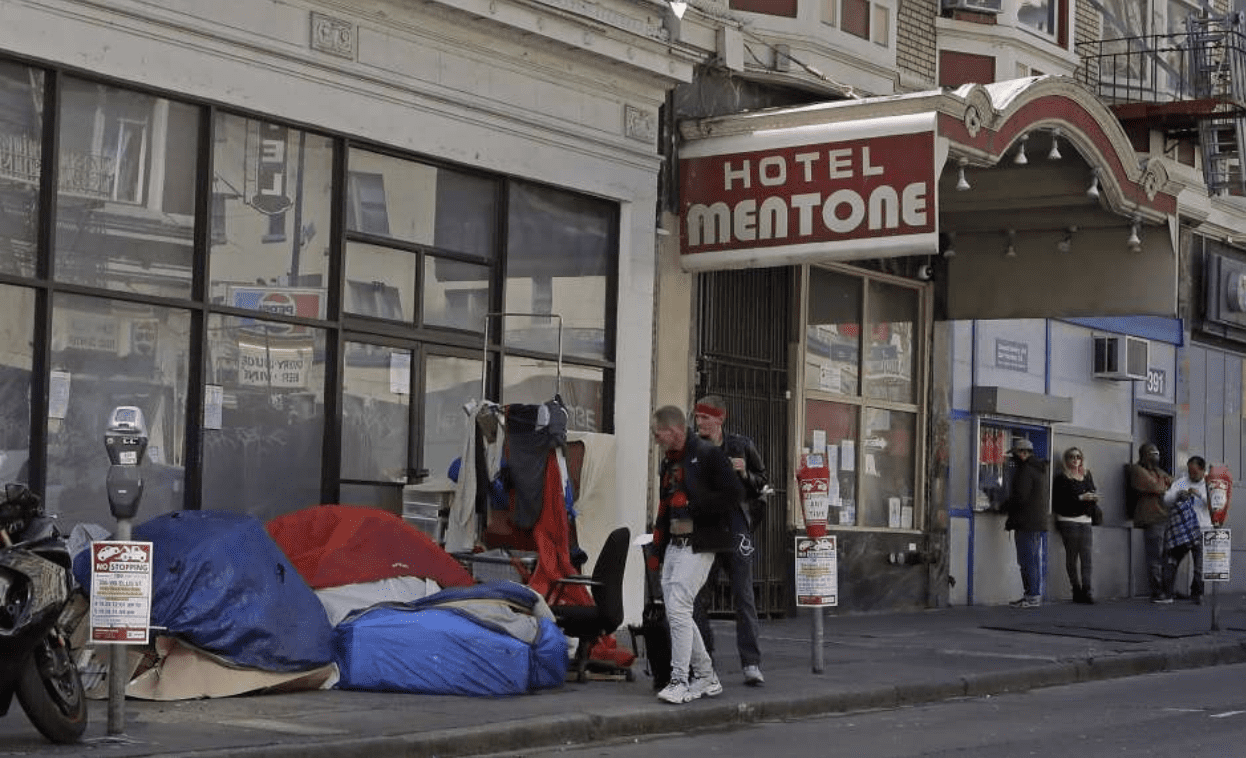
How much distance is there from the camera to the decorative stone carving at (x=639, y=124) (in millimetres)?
17234

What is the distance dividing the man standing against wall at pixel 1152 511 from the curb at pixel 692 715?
6750mm

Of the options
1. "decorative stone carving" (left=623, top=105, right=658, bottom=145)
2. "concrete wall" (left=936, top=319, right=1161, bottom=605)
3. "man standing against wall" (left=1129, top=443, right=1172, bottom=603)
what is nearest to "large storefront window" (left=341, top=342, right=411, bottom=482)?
"decorative stone carving" (left=623, top=105, right=658, bottom=145)

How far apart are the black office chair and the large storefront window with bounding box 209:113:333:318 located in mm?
2919

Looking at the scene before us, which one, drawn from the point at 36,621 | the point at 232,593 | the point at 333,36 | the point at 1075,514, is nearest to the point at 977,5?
the point at 1075,514

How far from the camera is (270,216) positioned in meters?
14.2

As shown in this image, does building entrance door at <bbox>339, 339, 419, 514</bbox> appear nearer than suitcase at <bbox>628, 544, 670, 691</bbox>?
No

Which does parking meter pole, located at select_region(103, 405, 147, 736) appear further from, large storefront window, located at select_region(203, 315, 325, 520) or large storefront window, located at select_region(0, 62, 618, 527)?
large storefront window, located at select_region(203, 315, 325, 520)

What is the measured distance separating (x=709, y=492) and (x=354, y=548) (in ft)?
7.63

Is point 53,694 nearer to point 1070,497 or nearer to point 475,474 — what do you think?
point 475,474

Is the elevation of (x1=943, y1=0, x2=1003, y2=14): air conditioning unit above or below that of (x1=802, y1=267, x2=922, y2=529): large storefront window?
above

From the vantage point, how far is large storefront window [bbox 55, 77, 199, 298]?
1277cm

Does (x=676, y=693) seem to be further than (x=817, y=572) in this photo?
No

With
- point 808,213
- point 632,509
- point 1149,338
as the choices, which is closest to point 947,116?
point 808,213

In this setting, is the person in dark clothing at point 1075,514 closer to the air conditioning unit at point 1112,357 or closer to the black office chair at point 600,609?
the air conditioning unit at point 1112,357
